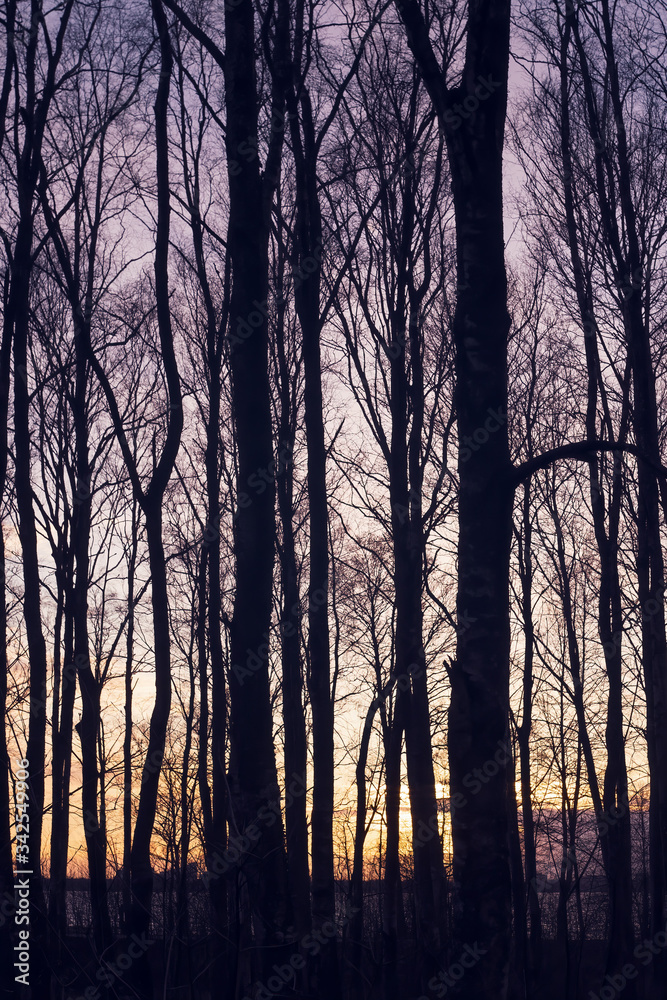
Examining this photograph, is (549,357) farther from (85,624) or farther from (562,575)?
(85,624)

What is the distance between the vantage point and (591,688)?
19672 millimetres

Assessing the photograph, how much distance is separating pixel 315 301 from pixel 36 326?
205 inches

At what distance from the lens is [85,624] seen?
1303cm

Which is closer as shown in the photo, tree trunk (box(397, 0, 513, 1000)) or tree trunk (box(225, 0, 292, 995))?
tree trunk (box(397, 0, 513, 1000))

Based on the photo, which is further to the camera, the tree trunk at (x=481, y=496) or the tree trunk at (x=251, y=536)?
the tree trunk at (x=251, y=536)

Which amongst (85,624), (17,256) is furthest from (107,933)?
(17,256)

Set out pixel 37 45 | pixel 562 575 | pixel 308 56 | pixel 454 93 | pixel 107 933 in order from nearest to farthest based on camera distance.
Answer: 1. pixel 454 93
2. pixel 107 933
3. pixel 308 56
4. pixel 37 45
5. pixel 562 575

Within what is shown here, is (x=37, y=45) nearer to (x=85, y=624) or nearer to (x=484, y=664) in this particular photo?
(x=85, y=624)

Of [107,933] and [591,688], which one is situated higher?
[591,688]

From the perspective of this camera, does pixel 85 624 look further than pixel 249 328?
Yes

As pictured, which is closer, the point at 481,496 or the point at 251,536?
the point at 481,496

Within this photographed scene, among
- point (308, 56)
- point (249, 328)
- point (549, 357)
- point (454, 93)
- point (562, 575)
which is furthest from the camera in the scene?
point (562, 575)

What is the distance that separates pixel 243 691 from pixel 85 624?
7.92 metres

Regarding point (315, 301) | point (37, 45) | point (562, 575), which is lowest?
point (562, 575)
